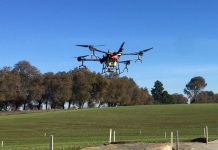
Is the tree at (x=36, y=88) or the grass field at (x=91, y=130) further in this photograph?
the tree at (x=36, y=88)

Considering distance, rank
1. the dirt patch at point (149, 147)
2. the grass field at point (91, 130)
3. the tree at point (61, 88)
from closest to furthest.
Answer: the dirt patch at point (149, 147) → the grass field at point (91, 130) → the tree at point (61, 88)

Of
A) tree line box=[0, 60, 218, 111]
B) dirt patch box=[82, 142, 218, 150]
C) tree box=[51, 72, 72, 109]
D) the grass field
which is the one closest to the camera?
dirt patch box=[82, 142, 218, 150]

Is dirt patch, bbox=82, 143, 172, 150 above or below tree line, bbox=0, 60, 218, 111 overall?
below

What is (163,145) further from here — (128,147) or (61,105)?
(61,105)

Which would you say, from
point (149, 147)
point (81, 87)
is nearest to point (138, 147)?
point (149, 147)

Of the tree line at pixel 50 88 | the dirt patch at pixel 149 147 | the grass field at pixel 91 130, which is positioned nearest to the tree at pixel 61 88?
the tree line at pixel 50 88

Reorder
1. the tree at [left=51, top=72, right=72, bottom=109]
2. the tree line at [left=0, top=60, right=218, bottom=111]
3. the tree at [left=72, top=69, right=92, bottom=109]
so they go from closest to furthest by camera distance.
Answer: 1. the tree line at [left=0, top=60, right=218, bottom=111]
2. the tree at [left=51, top=72, right=72, bottom=109]
3. the tree at [left=72, top=69, right=92, bottom=109]

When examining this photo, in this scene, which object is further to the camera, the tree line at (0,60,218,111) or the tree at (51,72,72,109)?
the tree at (51,72,72,109)

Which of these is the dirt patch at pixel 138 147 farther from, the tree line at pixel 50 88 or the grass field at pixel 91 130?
the tree line at pixel 50 88

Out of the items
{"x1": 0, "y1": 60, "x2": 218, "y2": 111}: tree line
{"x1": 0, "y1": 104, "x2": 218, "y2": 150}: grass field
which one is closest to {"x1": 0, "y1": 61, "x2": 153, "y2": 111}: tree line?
{"x1": 0, "y1": 60, "x2": 218, "y2": 111}: tree line

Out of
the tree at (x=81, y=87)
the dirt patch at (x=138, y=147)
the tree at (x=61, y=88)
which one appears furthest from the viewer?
the tree at (x=81, y=87)

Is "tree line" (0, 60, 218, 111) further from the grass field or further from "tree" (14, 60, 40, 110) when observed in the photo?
the grass field

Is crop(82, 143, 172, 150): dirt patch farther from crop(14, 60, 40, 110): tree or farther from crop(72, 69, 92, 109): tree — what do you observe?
crop(72, 69, 92, 109): tree
